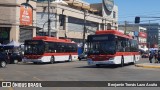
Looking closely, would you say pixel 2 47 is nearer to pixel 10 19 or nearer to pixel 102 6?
pixel 10 19

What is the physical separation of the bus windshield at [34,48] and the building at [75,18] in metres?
24.4

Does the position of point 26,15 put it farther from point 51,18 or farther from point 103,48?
point 103,48

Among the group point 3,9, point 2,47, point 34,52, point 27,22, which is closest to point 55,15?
point 27,22

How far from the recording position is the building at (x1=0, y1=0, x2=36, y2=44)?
57781mm

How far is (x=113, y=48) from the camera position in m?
29.7

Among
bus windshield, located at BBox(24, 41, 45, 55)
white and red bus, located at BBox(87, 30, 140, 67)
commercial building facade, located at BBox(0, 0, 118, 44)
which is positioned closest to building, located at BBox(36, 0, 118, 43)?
commercial building facade, located at BBox(0, 0, 118, 44)

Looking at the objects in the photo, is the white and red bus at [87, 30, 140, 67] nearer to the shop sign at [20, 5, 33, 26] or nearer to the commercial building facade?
the commercial building facade

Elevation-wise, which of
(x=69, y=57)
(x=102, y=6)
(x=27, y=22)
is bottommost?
(x=69, y=57)

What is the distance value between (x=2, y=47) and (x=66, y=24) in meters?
30.5

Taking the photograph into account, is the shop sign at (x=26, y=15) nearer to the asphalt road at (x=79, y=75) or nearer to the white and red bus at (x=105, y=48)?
the white and red bus at (x=105, y=48)

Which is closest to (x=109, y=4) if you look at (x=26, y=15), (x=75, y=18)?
(x=75, y=18)

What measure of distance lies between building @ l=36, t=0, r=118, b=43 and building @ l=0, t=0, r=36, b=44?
9.93 feet

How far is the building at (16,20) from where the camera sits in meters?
57.8

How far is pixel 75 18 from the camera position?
84625mm
